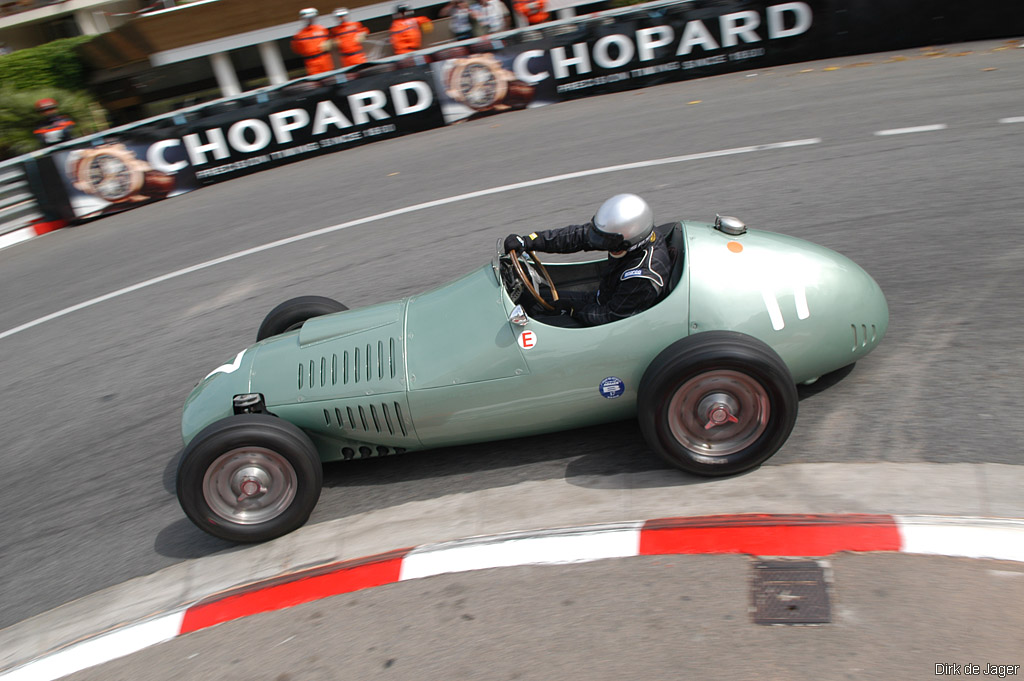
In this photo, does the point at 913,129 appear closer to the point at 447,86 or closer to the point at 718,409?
the point at 718,409

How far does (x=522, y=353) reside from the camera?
13.7ft

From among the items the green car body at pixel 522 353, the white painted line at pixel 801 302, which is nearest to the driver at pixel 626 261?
the green car body at pixel 522 353

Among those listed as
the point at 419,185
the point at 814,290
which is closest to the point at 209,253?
the point at 419,185

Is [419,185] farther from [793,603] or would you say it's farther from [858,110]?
[793,603]

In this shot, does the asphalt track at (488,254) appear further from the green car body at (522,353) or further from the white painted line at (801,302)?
the white painted line at (801,302)

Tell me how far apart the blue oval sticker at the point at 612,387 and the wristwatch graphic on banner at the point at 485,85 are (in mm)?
8892

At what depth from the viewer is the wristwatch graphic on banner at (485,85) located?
12.1 meters

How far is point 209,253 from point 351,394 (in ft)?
18.5

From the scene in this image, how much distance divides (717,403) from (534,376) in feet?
2.92

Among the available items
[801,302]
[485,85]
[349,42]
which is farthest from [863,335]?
[349,42]

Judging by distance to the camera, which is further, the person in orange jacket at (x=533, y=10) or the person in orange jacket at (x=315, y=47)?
the person in orange jacket at (x=533, y=10)

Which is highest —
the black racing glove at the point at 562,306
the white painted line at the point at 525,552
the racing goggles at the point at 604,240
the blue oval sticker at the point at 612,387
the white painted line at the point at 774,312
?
the racing goggles at the point at 604,240

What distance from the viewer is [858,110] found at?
9102mm

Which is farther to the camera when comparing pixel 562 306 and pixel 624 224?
pixel 562 306
